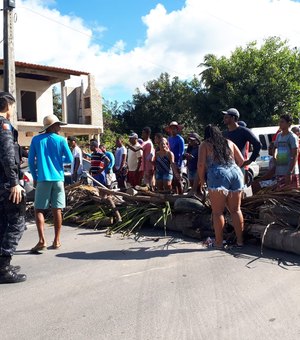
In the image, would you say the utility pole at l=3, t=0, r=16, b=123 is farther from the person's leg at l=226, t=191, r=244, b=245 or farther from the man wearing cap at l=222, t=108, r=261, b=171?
the person's leg at l=226, t=191, r=244, b=245

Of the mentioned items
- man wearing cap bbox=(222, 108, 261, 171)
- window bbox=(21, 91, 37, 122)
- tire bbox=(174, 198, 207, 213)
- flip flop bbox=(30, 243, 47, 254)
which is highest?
window bbox=(21, 91, 37, 122)

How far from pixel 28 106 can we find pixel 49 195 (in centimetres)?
2002

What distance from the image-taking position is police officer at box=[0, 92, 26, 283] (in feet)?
14.4

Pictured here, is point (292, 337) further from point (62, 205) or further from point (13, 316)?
point (62, 205)

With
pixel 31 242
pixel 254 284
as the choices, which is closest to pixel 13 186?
pixel 31 242

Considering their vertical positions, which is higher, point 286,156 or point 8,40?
point 8,40

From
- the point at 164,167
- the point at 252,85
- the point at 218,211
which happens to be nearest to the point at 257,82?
the point at 252,85

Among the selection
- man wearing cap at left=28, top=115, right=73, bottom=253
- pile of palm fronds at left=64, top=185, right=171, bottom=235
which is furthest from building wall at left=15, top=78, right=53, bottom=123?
man wearing cap at left=28, top=115, right=73, bottom=253

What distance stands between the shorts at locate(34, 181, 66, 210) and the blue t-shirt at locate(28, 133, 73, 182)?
0.08 meters

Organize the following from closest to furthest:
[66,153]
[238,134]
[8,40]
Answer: [66,153], [238,134], [8,40]

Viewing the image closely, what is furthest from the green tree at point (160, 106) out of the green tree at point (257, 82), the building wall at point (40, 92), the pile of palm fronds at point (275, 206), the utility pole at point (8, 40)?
the pile of palm fronds at point (275, 206)

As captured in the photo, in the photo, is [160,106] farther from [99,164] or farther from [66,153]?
[66,153]

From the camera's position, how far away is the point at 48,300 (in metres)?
3.95

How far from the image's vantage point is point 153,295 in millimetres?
3959
